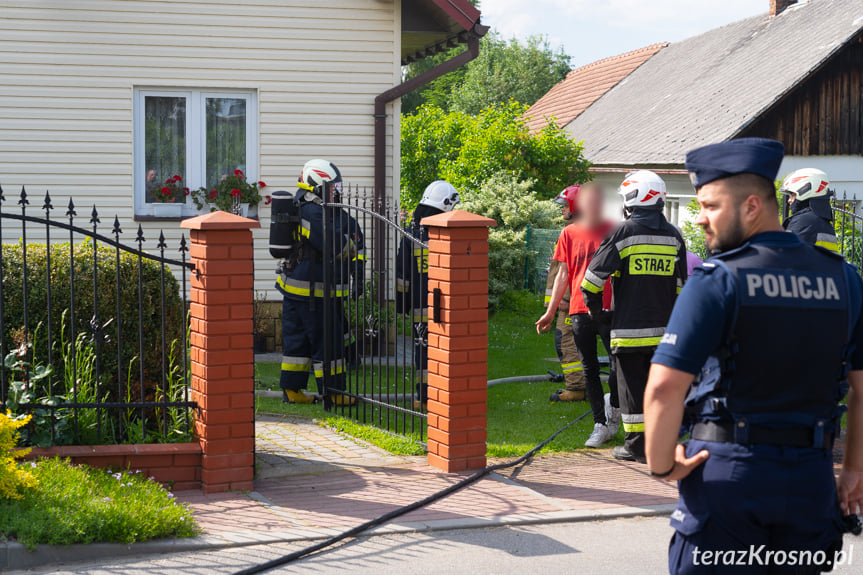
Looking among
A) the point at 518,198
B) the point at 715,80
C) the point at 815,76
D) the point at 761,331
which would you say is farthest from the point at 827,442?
the point at 715,80

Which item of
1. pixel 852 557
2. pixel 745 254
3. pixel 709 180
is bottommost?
pixel 852 557

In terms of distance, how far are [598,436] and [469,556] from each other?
2824mm

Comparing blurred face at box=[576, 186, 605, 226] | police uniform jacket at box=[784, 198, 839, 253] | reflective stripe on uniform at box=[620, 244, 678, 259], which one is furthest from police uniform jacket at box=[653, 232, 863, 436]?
police uniform jacket at box=[784, 198, 839, 253]

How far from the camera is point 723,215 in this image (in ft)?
9.82

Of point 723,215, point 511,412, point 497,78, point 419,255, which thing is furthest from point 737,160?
point 497,78

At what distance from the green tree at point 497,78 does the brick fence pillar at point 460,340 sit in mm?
54527

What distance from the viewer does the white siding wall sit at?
1154 cm

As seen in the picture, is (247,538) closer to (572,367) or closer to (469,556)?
(469,556)

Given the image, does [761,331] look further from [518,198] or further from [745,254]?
[518,198]

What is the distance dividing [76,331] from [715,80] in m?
22.5

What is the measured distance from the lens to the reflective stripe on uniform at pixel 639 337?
696 centimetres

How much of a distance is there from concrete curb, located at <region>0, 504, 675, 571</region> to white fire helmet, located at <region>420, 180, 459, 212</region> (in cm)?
382

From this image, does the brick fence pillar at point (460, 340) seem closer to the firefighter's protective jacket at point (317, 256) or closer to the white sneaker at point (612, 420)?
the white sneaker at point (612, 420)

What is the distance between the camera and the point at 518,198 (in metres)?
18.0
